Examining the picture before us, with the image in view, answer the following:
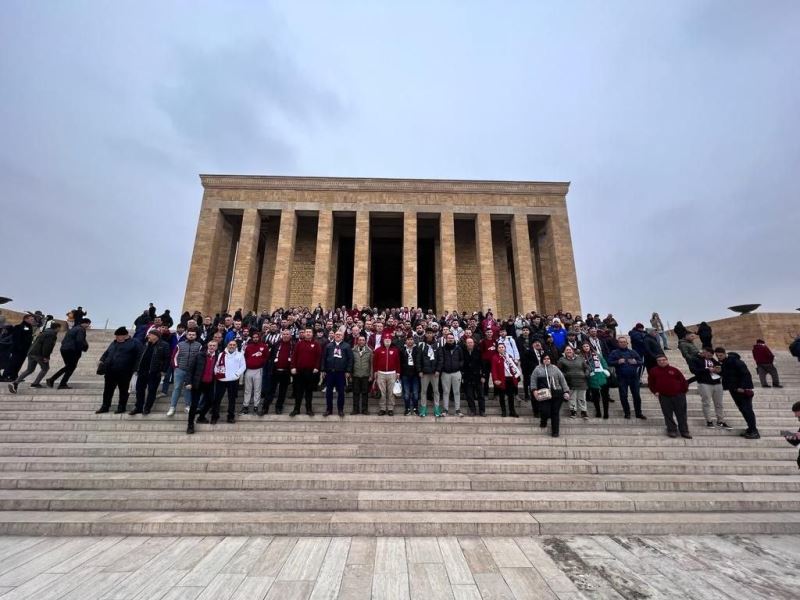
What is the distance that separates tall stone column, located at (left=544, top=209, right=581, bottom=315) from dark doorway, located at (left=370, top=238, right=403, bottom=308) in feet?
33.7

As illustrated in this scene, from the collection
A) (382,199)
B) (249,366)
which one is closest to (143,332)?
(249,366)

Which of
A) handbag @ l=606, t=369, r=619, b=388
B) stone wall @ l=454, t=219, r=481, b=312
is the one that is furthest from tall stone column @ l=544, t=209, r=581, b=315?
handbag @ l=606, t=369, r=619, b=388

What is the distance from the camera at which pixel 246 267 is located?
20.1 metres

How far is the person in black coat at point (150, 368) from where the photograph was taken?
6.93m

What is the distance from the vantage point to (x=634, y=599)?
262 centimetres

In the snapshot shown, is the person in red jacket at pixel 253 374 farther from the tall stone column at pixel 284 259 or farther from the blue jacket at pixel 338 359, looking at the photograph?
the tall stone column at pixel 284 259

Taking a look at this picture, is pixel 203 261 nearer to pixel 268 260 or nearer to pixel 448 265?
pixel 268 260

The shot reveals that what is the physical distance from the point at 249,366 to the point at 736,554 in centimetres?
732

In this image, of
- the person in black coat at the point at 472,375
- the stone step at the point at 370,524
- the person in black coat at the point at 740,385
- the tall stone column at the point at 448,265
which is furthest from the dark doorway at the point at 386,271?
the stone step at the point at 370,524

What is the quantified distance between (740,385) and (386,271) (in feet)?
83.1

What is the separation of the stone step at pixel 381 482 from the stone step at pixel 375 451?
50 cm

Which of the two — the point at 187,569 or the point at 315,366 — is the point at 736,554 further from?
the point at 315,366

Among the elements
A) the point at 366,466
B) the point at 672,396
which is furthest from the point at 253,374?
the point at 672,396

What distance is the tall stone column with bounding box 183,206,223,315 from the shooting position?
63.2 ft
